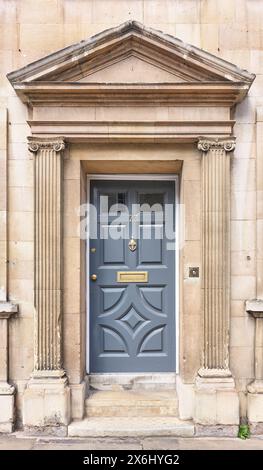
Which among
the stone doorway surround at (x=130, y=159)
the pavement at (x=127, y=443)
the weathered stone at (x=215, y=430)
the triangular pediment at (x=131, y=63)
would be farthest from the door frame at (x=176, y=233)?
the triangular pediment at (x=131, y=63)

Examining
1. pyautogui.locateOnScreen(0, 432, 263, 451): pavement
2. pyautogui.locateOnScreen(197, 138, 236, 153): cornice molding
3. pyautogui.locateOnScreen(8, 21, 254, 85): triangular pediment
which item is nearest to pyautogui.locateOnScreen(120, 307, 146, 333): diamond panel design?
pyautogui.locateOnScreen(0, 432, 263, 451): pavement

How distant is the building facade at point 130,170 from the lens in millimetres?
4598

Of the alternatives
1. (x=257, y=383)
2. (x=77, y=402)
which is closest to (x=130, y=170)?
(x=77, y=402)

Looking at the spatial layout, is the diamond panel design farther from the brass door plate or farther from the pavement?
the pavement

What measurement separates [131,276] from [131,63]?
2.35 meters

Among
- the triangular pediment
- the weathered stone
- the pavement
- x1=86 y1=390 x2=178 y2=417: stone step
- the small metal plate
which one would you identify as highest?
the triangular pediment

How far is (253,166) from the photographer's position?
4.82 meters

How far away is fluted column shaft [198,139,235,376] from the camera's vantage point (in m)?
4.69

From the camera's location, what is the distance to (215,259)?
15.4 feet

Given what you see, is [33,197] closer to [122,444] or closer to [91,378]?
[91,378]

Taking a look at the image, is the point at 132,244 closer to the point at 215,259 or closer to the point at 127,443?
the point at 215,259

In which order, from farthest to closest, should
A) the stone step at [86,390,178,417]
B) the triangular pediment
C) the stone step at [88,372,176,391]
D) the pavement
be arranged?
the stone step at [88,372,176,391] → the stone step at [86,390,178,417] → the triangular pediment → the pavement

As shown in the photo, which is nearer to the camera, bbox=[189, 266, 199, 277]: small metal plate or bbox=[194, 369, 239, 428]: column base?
bbox=[194, 369, 239, 428]: column base

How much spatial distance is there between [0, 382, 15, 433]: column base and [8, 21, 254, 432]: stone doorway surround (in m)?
0.21
